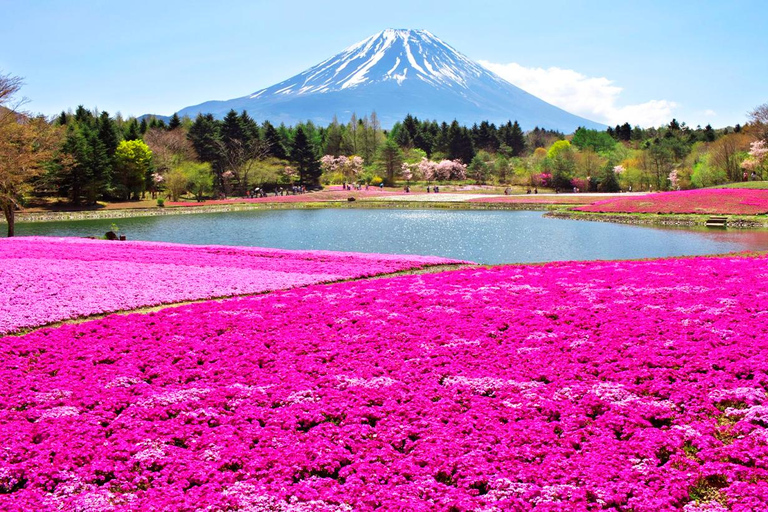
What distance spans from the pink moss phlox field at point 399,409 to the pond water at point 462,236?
17996mm

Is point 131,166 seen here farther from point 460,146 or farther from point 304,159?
point 460,146

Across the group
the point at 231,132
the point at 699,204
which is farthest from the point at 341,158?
the point at 699,204

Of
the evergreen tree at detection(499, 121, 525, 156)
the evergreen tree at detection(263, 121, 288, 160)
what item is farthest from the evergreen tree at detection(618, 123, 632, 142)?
the evergreen tree at detection(263, 121, 288, 160)

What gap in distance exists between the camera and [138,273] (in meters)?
21.3

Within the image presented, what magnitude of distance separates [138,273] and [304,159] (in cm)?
9731

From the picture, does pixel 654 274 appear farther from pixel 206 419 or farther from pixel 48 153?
pixel 48 153

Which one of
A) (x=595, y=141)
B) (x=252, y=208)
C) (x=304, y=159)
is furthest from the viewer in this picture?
(x=595, y=141)

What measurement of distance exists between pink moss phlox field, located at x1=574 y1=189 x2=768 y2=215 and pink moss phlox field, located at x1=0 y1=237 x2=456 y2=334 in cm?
3785

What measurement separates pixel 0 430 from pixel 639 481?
327 inches

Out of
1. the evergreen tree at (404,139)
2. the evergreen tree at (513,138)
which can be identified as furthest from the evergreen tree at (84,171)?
the evergreen tree at (513,138)

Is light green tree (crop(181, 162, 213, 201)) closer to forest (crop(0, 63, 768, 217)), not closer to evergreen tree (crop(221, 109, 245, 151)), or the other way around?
forest (crop(0, 63, 768, 217))

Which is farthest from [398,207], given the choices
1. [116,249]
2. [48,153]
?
[116,249]

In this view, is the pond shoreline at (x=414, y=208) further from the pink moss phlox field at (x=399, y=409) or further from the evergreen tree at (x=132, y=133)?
the pink moss phlox field at (x=399, y=409)

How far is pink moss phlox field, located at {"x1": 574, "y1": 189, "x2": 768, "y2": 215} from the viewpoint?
52906mm
